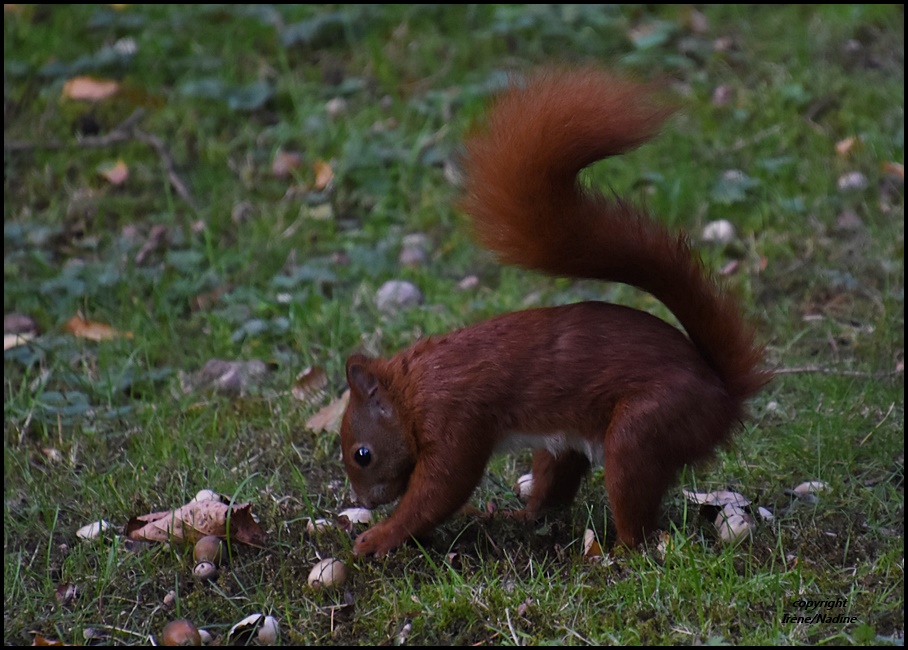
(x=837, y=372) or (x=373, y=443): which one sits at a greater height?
(x=373, y=443)

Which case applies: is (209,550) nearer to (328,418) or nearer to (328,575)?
(328,575)

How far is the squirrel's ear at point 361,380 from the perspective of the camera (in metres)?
2.34

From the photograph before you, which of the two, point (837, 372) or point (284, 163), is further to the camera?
point (284, 163)

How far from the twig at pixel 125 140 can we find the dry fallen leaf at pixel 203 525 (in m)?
2.18

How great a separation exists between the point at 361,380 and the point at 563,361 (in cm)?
40

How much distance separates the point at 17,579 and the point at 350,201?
2.30 metres

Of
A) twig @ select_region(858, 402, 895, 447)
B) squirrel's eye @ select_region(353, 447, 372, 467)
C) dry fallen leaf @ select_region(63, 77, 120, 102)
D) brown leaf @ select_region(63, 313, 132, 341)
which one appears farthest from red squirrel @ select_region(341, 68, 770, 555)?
dry fallen leaf @ select_region(63, 77, 120, 102)

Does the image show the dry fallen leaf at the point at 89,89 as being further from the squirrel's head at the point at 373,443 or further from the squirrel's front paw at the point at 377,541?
the squirrel's front paw at the point at 377,541

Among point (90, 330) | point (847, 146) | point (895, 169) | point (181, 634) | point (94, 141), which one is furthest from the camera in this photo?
point (94, 141)

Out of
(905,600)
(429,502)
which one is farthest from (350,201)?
(905,600)

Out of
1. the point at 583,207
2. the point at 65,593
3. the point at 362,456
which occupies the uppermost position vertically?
the point at 583,207

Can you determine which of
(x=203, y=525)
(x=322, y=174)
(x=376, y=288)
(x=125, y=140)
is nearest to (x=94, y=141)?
(x=125, y=140)

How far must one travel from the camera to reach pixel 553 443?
230 cm

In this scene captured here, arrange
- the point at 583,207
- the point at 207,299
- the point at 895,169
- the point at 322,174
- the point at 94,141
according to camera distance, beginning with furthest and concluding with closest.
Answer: the point at 94,141 → the point at 322,174 → the point at 895,169 → the point at 207,299 → the point at 583,207
